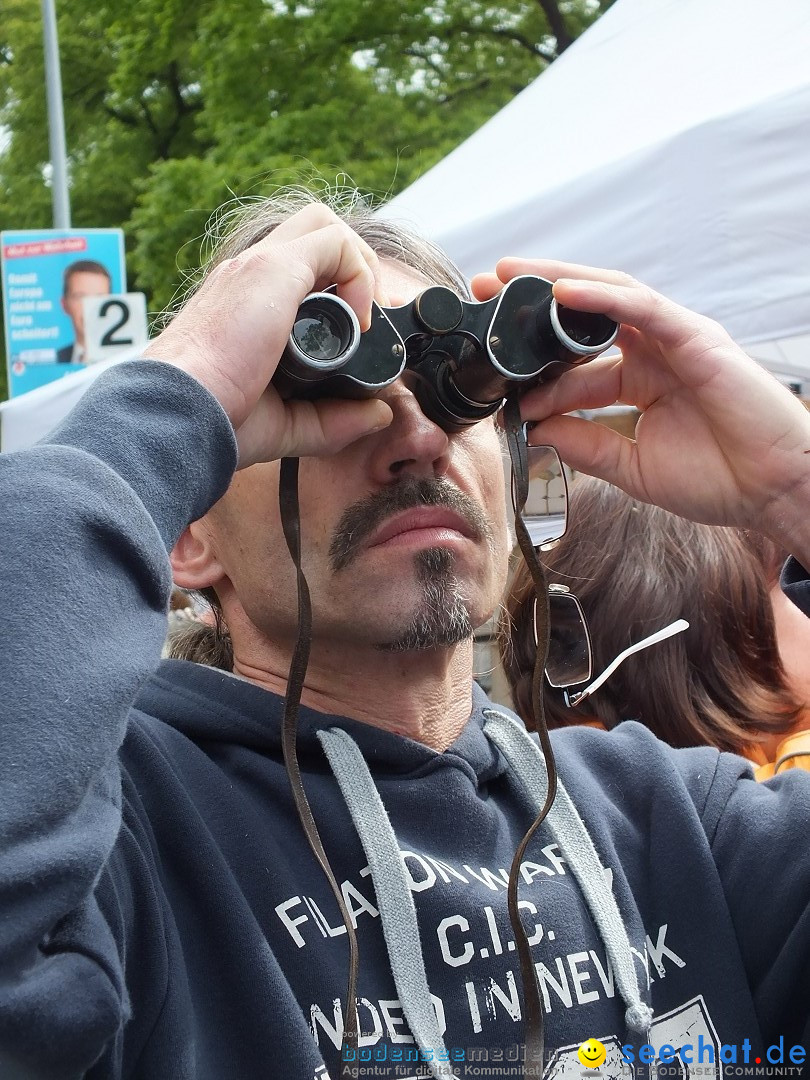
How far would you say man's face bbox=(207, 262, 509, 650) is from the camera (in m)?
1.81

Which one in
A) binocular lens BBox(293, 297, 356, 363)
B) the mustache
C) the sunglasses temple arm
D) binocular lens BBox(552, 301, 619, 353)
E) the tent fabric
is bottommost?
the tent fabric

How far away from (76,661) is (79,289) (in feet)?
29.5

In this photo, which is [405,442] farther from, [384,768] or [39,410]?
[39,410]

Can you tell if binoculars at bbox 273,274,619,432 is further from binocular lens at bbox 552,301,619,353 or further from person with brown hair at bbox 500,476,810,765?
person with brown hair at bbox 500,476,810,765

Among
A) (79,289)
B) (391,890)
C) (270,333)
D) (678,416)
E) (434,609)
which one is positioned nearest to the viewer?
(270,333)

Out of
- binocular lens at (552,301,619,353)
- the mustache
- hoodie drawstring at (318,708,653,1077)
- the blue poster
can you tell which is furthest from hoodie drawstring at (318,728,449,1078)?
the blue poster

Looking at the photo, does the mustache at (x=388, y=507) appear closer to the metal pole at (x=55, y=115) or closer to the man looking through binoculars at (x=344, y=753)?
the man looking through binoculars at (x=344, y=753)

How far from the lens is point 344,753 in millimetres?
1841

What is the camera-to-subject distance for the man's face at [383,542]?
1813 mm

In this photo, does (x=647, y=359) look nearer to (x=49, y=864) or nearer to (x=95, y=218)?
(x=49, y=864)

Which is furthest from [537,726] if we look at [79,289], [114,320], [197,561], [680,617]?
[79,289]

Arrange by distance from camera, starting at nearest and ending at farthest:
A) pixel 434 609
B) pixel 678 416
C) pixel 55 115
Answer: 1. pixel 434 609
2. pixel 678 416
3. pixel 55 115

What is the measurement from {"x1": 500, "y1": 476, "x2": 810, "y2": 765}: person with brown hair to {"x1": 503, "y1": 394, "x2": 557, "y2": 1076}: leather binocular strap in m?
1.00

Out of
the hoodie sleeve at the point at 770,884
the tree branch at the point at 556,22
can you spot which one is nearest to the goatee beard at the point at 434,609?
the hoodie sleeve at the point at 770,884
